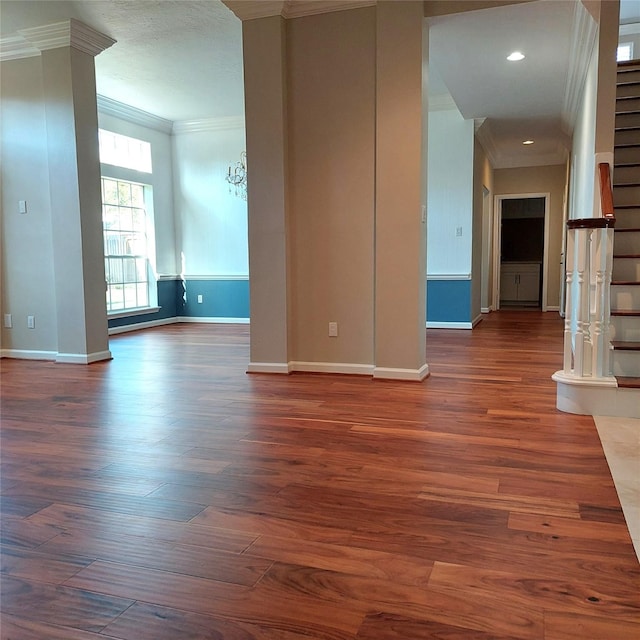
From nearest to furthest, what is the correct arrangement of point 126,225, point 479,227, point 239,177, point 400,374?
point 400,374
point 126,225
point 239,177
point 479,227

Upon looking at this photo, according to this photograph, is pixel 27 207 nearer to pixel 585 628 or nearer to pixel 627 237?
pixel 627 237

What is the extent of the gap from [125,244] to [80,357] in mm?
2761

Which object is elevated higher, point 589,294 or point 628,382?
point 589,294

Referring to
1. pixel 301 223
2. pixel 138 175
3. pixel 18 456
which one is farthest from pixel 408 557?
pixel 138 175

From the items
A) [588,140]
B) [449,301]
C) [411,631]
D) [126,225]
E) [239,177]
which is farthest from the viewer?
[239,177]

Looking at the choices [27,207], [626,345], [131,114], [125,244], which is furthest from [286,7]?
[125,244]

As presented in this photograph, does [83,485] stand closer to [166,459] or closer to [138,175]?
[166,459]

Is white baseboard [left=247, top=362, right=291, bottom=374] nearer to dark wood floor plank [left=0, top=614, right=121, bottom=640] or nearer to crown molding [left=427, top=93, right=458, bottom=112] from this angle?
dark wood floor plank [left=0, top=614, right=121, bottom=640]

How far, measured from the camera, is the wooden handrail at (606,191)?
2955 millimetres

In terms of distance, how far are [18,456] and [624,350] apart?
3.06 metres

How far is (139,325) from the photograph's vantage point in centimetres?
732

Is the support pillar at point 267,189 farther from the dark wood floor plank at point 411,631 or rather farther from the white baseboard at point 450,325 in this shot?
the white baseboard at point 450,325

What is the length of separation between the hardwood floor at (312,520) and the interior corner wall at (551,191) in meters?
6.48

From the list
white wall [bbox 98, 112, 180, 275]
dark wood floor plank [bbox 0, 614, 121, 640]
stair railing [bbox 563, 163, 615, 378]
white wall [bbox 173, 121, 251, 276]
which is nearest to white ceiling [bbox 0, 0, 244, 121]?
white wall [bbox 98, 112, 180, 275]
